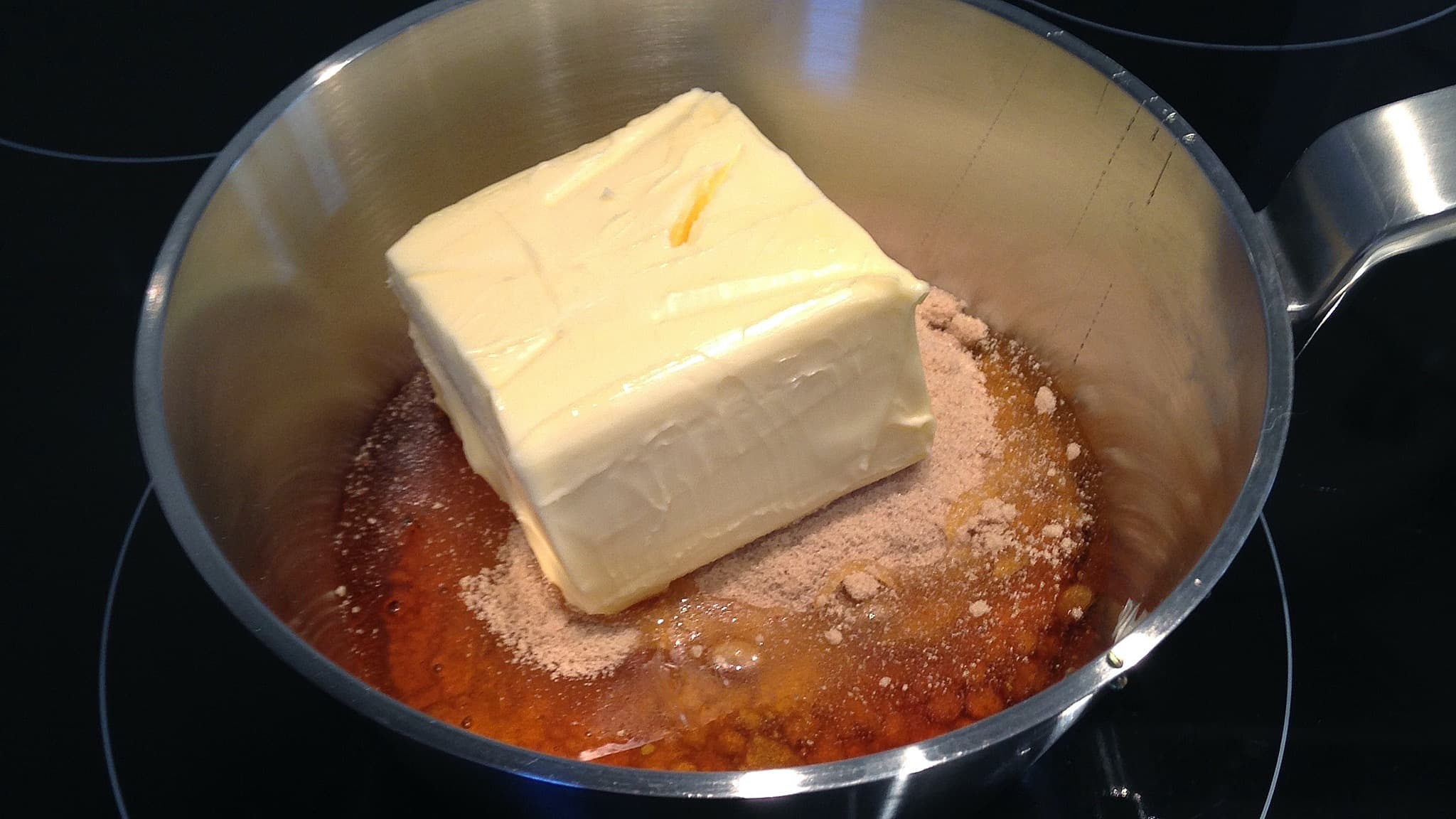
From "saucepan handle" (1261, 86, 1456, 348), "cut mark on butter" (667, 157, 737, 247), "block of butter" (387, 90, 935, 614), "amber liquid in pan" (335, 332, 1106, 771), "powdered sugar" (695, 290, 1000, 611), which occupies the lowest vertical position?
"amber liquid in pan" (335, 332, 1106, 771)

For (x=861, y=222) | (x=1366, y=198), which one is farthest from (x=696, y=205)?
(x=1366, y=198)

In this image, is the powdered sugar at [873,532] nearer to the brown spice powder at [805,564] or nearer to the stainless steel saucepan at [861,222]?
the brown spice powder at [805,564]

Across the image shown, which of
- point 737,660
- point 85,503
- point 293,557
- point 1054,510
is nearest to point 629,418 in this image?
point 737,660

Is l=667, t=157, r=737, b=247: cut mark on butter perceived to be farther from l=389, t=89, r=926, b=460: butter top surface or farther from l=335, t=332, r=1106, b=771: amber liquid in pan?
l=335, t=332, r=1106, b=771: amber liquid in pan

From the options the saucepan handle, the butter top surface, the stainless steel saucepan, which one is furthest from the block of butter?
the saucepan handle

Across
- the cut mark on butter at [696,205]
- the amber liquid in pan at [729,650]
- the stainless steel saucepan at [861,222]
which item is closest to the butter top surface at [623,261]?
the cut mark on butter at [696,205]

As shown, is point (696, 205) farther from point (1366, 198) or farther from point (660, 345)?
point (1366, 198)
